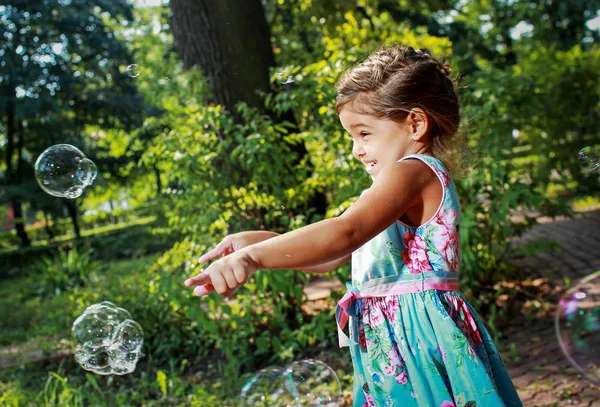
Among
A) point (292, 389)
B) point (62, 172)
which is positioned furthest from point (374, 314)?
point (62, 172)

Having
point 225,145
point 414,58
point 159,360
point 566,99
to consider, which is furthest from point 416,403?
point 566,99

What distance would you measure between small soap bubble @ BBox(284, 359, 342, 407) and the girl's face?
1.26 m

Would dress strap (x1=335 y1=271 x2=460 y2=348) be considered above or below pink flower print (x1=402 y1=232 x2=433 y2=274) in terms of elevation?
below

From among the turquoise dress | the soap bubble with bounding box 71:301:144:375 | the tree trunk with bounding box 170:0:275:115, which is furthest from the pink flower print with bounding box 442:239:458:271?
the tree trunk with bounding box 170:0:275:115

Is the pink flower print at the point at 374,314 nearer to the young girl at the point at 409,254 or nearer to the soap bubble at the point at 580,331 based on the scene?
the young girl at the point at 409,254

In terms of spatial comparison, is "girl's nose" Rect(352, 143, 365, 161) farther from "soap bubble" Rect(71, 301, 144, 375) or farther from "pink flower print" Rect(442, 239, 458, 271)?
"soap bubble" Rect(71, 301, 144, 375)

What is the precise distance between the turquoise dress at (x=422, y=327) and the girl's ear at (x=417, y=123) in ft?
0.33

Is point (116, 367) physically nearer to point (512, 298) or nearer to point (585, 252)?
point (512, 298)

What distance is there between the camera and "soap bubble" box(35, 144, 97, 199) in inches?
143

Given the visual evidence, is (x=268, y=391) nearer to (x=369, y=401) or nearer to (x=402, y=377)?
(x=369, y=401)

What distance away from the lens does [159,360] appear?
5.20 metres

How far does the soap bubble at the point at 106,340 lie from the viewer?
10.7ft

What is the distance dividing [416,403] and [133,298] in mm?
4670

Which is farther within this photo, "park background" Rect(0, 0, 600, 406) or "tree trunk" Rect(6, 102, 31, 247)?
"tree trunk" Rect(6, 102, 31, 247)
